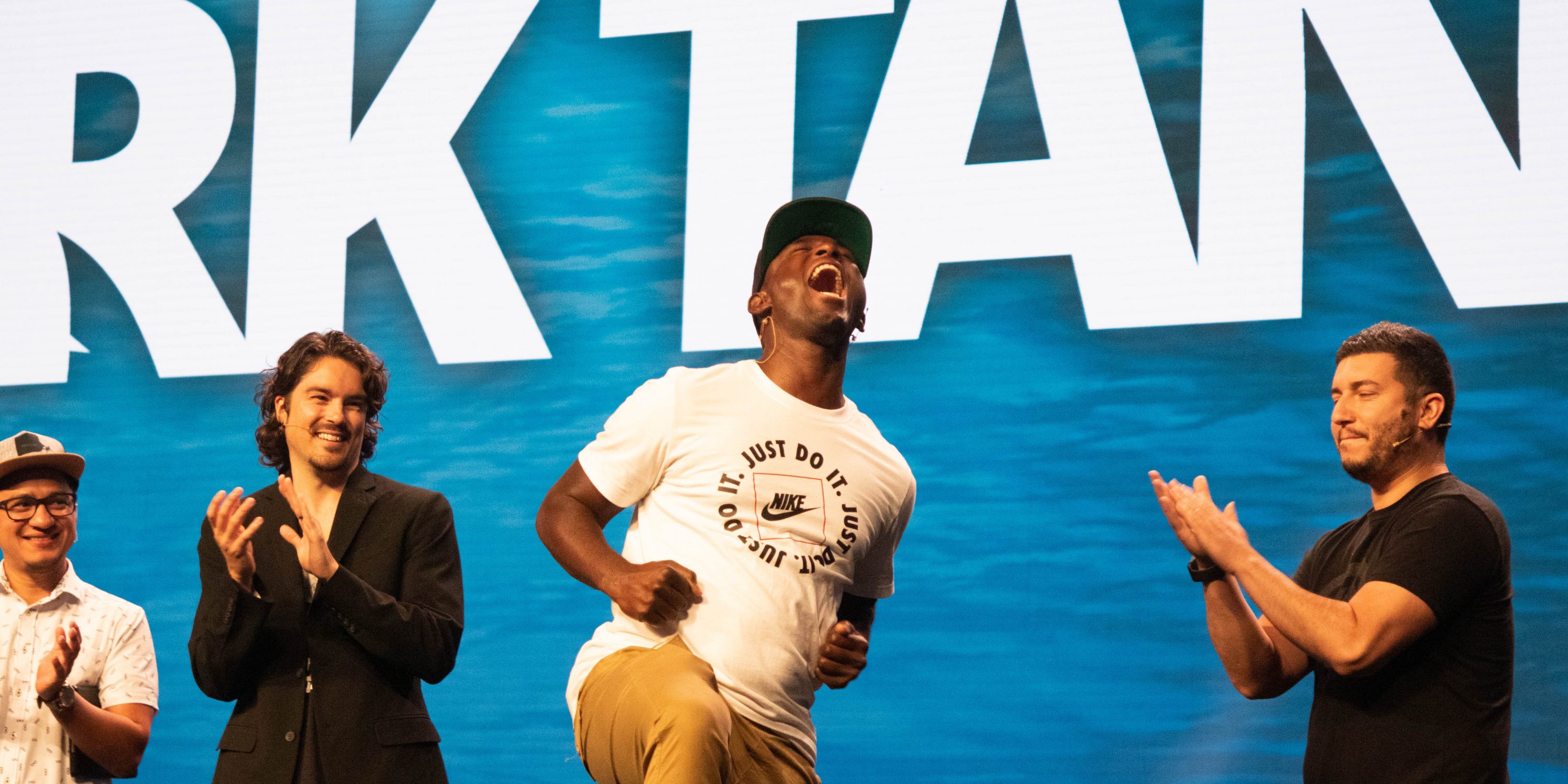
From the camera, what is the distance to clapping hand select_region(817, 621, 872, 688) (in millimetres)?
2309

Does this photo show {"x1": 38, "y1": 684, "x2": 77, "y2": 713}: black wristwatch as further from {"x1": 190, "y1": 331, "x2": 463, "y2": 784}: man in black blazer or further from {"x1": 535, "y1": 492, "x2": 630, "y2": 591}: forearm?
{"x1": 535, "y1": 492, "x2": 630, "y2": 591}: forearm

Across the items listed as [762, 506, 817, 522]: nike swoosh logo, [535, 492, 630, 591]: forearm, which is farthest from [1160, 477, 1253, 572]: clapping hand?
[535, 492, 630, 591]: forearm

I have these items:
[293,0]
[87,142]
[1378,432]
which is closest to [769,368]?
[1378,432]

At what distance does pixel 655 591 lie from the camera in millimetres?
2217

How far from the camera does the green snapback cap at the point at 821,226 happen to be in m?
2.63

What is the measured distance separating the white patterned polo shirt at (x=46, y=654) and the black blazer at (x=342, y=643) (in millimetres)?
481

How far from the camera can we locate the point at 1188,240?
12.6 ft

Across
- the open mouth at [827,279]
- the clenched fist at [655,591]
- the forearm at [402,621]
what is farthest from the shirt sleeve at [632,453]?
the forearm at [402,621]

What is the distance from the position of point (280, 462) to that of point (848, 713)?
1615mm

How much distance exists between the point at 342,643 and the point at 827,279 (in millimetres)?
1080

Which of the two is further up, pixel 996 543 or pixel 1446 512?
pixel 1446 512

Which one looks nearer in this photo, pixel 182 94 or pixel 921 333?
pixel 921 333

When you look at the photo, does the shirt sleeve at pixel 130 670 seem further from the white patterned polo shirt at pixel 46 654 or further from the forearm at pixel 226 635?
the forearm at pixel 226 635

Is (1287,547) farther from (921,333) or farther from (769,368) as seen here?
(769,368)
